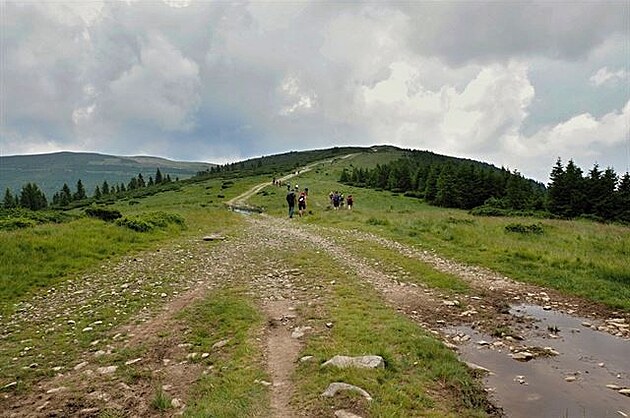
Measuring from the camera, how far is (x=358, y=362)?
730cm

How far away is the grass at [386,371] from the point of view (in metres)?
6.08

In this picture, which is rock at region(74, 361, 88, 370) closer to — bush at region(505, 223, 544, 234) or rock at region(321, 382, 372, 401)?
rock at region(321, 382, 372, 401)

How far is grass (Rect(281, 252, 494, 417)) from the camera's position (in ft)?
20.0

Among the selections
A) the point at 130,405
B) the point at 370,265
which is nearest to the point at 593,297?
the point at 370,265

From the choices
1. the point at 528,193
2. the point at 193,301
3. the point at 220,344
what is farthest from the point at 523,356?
the point at 528,193

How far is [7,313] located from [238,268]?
711cm

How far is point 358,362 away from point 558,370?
3615 millimetres

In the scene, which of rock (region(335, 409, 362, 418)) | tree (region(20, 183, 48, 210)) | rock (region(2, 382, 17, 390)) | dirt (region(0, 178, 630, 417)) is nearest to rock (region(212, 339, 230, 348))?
dirt (region(0, 178, 630, 417))

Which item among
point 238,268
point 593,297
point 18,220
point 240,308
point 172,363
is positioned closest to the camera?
point 172,363

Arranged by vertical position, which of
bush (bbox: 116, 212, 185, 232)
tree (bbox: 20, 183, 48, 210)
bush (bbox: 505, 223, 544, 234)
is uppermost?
tree (bbox: 20, 183, 48, 210)

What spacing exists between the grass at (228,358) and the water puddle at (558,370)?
12.3 ft

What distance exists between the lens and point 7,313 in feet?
35.5

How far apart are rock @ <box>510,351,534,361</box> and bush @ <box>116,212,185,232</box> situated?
20.2 meters

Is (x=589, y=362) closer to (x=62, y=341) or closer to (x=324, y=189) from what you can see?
(x=62, y=341)
